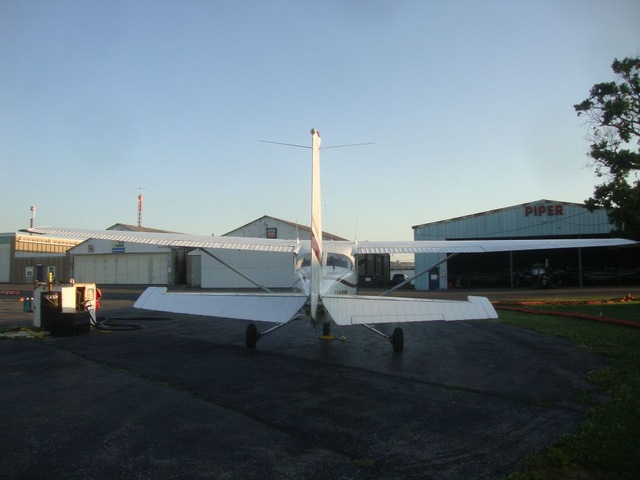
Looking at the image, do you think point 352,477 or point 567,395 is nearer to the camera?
point 352,477

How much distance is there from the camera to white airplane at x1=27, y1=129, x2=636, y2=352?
739 cm

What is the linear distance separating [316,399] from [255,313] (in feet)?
6.71

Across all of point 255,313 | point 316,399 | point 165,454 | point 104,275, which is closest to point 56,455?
point 165,454

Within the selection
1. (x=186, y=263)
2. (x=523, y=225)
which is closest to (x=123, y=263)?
(x=186, y=263)

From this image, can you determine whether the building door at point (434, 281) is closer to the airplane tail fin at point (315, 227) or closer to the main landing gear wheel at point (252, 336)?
the main landing gear wheel at point (252, 336)

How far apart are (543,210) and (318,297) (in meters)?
32.7

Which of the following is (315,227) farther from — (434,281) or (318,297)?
(434,281)

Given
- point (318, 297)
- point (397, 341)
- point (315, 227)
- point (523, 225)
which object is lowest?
point (397, 341)

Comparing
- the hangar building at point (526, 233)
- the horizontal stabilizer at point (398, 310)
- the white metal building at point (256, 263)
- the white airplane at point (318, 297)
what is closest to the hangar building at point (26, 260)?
the white metal building at point (256, 263)

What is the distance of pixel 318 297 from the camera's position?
819 cm

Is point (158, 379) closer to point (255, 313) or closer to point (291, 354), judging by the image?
point (255, 313)

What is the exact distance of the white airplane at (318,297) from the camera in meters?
7.39

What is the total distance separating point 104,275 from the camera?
152 feet

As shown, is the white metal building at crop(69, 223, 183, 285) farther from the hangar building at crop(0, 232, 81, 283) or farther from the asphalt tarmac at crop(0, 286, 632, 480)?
the asphalt tarmac at crop(0, 286, 632, 480)
